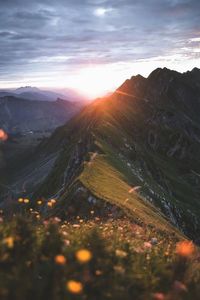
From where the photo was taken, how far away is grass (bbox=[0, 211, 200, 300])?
557cm

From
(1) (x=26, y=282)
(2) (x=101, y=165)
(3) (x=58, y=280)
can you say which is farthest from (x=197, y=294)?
(2) (x=101, y=165)

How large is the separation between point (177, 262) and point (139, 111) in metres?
180

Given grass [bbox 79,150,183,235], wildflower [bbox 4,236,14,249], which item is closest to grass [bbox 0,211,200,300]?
wildflower [bbox 4,236,14,249]

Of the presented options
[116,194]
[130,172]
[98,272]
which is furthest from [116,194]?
[130,172]

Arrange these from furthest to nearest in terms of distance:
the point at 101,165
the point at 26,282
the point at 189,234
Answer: the point at 189,234, the point at 101,165, the point at 26,282

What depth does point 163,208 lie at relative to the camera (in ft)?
208

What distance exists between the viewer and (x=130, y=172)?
66.6 meters

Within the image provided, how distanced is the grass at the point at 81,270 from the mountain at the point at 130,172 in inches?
104

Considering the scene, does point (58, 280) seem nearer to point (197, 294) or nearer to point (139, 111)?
point (197, 294)

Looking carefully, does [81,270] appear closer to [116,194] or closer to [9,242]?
[9,242]

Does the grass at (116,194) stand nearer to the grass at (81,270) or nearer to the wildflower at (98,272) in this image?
the grass at (81,270)

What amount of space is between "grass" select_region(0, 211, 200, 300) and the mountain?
8.68ft

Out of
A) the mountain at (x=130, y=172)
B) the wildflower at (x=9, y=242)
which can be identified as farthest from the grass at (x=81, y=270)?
the mountain at (x=130, y=172)

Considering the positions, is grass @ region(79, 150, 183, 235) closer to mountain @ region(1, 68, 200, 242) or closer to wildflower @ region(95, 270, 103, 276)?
mountain @ region(1, 68, 200, 242)
